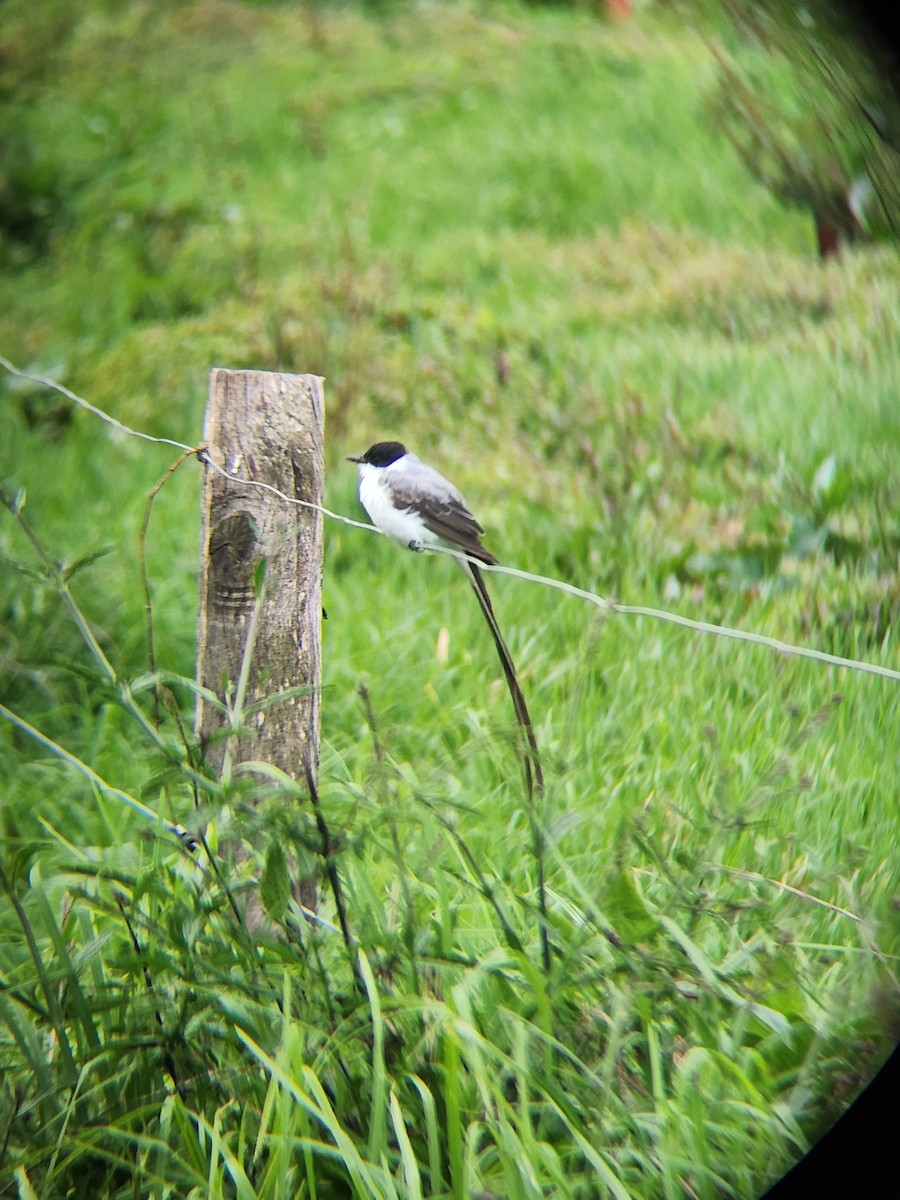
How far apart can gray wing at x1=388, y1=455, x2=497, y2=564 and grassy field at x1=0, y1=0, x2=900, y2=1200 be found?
1.31 ft

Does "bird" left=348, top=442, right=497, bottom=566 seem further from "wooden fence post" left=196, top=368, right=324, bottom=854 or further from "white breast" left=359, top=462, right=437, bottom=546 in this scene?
"wooden fence post" left=196, top=368, right=324, bottom=854

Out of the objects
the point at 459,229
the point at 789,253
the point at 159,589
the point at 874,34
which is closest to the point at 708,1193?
the point at 874,34

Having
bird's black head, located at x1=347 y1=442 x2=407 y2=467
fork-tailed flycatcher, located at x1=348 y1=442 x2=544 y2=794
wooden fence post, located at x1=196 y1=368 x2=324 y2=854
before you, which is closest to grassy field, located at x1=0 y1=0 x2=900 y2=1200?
wooden fence post, located at x1=196 y1=368 x2=324 y2=854

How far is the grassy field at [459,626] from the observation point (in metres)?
1.49

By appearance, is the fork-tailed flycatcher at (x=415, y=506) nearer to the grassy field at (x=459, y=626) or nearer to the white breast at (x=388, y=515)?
the white breast at (x=388, y=515)

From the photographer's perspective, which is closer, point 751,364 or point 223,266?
point 751,364

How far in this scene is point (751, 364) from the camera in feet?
12.7

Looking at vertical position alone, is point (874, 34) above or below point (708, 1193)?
above

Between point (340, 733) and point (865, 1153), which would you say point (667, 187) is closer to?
point (340, 733)

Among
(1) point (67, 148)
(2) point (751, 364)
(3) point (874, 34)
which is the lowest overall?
(1) point (67, 148)

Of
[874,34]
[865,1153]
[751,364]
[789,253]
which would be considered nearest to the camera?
A: [865,1153]

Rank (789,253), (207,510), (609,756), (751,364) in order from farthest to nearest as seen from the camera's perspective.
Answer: (789,253)
(751,364)
(609,756)
(207,510)

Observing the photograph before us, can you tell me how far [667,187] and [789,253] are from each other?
2.45 ft

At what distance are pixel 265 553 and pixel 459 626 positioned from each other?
1.25 meters
